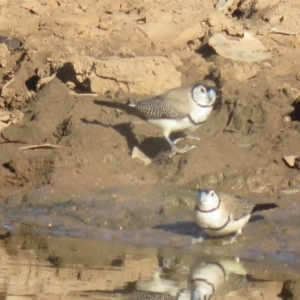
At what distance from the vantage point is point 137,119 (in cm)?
1216

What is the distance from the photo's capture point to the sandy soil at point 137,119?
10891 millimetres

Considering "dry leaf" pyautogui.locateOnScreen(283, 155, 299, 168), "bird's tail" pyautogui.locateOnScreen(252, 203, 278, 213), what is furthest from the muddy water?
"dry leaf" pyautogui.locateOnScreen(283, 155, 299, 168)

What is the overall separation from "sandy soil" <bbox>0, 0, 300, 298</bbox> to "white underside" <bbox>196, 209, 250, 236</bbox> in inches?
7.0

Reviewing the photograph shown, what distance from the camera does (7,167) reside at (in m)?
11.8

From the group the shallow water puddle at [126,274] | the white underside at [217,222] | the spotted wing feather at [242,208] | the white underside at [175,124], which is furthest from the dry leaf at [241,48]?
the shallow water puddle at [126,274]

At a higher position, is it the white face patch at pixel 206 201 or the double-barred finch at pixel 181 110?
the double-barred finch at pixel 181 110

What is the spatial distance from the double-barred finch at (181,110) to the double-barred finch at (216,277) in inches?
83.5

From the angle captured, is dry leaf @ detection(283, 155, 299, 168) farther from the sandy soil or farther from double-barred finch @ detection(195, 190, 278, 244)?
double-barred finch @ detection(195, 190, 278, 244)

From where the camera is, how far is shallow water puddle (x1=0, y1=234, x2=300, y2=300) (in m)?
8.70

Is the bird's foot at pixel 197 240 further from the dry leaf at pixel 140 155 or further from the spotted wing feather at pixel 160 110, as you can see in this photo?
the spotted wing feather at pixel 160 110

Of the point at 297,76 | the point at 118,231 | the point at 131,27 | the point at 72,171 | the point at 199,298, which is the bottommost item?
the point at 199,298

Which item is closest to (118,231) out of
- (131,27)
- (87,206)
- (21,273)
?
(87,206)

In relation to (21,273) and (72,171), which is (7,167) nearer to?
(72,171)

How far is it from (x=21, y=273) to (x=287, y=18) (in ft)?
19.9
